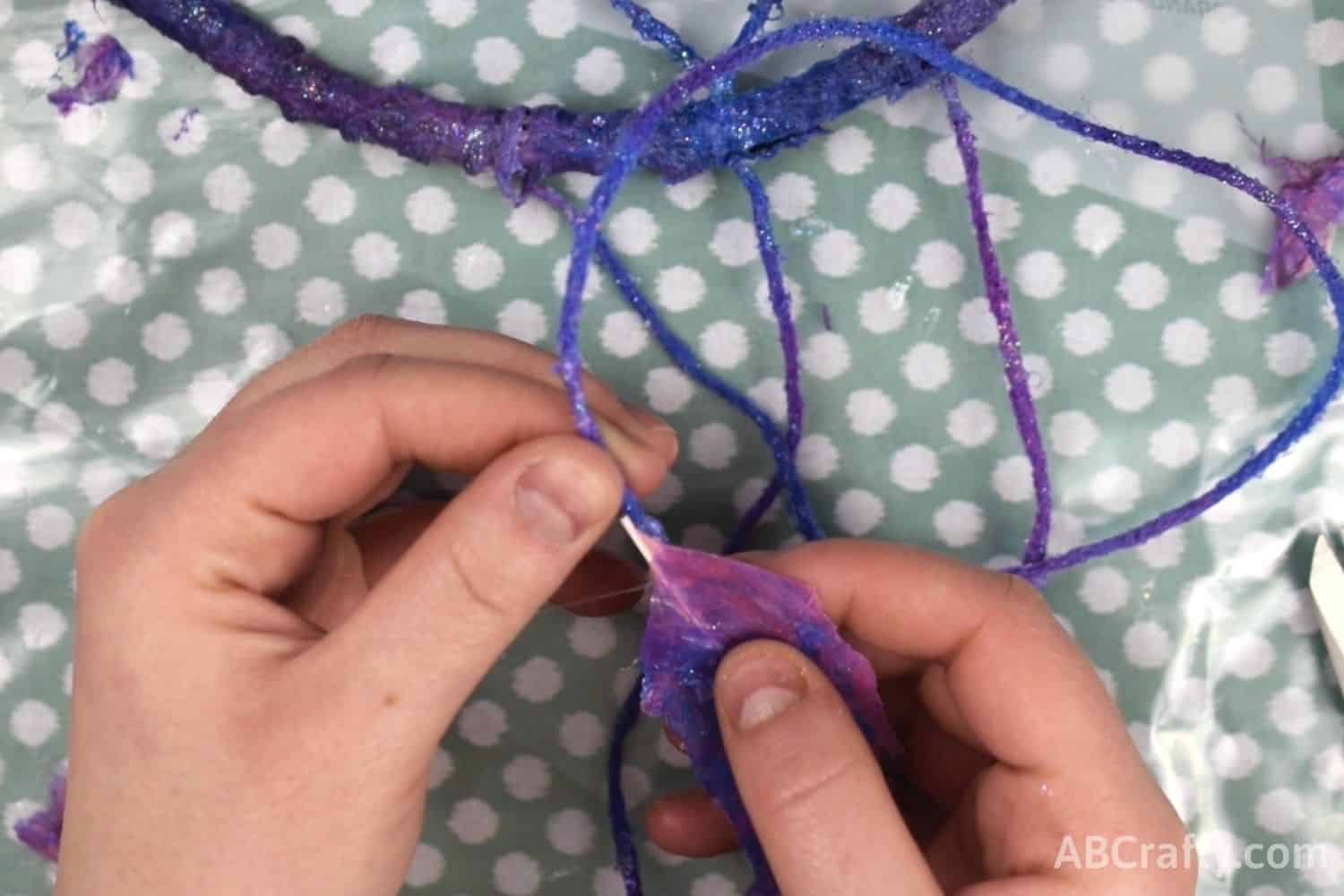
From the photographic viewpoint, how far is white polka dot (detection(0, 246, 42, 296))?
818mm

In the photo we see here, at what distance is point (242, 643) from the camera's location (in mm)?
570

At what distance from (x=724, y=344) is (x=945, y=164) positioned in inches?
7.1

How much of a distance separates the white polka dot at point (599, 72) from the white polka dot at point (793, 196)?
0.41 ft

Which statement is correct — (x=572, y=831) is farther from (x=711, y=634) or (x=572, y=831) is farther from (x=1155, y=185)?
(x=1155, y=185)

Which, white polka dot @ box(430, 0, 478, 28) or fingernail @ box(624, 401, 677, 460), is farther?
white polka dot @ box(430, 0, 478, 28)

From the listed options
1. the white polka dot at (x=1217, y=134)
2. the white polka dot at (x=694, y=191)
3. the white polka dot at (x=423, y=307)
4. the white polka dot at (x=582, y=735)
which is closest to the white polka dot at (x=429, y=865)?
the white polka dot at (x=582, y=735)

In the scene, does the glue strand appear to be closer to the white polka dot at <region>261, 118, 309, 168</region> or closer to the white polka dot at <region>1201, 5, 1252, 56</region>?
the white polka dot at <region>1201, 5, 1252, 56</region>

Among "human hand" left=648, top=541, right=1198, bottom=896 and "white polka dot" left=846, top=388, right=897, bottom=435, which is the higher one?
"white polka dot" left=846, top=388, right=897, bottom=435

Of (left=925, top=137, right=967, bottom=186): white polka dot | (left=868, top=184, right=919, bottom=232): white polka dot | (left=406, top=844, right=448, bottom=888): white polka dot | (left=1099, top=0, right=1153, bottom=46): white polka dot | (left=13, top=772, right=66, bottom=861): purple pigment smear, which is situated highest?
(left=1099, top=0, right=1153, bottom=46): white polka dot

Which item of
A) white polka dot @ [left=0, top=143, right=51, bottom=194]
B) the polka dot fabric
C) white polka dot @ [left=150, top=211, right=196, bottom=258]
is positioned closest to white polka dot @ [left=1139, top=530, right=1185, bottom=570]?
the polka dot fabric

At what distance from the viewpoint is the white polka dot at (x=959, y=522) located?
773mm

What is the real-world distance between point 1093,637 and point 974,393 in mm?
172

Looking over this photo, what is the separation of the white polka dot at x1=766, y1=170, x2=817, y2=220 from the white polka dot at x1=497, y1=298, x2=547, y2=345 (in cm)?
16

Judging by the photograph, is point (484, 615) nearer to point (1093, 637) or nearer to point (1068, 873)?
point (1068, 873)
